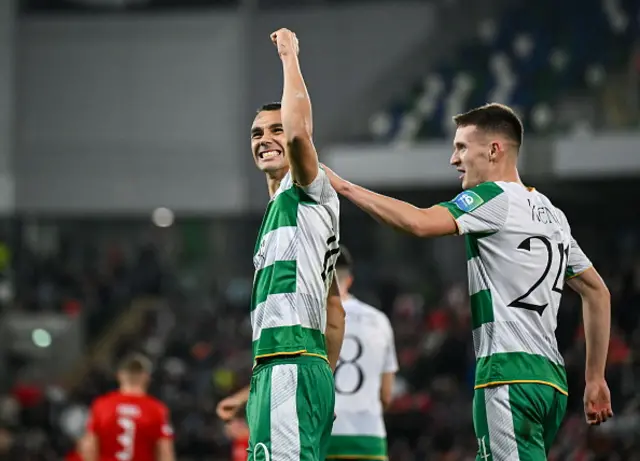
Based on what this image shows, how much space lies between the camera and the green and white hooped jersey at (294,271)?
411 cm

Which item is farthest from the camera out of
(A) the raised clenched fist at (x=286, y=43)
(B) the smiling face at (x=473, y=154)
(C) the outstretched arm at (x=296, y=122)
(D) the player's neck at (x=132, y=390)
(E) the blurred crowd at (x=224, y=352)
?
(E) the blurred crowd at (x=224, y=352)

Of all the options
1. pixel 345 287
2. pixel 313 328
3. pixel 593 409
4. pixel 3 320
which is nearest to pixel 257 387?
pixel 313 328

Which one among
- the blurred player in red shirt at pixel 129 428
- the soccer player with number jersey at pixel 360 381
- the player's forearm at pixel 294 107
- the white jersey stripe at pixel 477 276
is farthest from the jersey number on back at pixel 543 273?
the blurred player in red shirt at pixel 129 428

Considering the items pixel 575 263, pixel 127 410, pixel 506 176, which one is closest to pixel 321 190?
pixel 506 176

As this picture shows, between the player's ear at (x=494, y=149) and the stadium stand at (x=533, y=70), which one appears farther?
the stadium stand at (x=533, y=70)

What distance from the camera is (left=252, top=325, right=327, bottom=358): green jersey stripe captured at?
4.09 meters

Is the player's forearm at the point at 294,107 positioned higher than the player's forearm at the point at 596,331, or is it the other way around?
the player's forearm at the point at 294,107

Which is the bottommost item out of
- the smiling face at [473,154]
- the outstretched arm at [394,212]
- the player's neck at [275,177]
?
the outstretched arm at [394,212]

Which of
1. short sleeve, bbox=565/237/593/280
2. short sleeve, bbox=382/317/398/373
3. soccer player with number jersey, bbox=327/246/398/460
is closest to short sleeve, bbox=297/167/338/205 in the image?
short sleeve, bbox=565/237/593/280

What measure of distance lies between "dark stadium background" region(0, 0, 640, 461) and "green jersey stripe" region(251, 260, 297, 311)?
8.02 m

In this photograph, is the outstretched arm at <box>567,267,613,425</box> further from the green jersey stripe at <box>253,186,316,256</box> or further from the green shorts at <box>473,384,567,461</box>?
the green jersey stripe at <box>253,186,316,256</box>

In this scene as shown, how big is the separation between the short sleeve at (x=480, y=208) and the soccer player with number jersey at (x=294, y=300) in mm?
466

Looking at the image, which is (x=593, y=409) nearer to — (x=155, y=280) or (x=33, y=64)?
(x=155, y=280)

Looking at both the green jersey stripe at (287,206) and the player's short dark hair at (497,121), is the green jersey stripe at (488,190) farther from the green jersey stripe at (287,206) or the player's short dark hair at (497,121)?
the green jersey stripe at (287,206)
